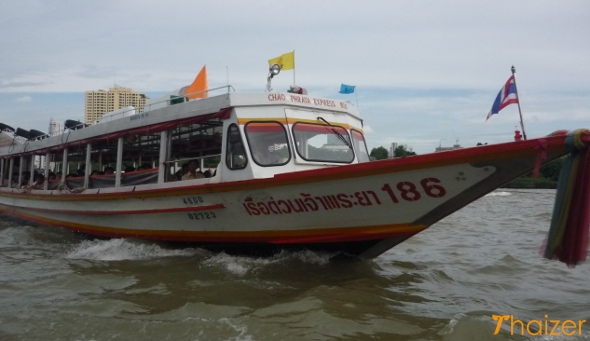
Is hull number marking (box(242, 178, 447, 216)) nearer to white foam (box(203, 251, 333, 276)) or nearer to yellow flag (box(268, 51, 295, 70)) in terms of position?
white foam (box(203, 251, 333, 276))

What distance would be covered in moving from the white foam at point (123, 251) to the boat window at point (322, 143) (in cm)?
233

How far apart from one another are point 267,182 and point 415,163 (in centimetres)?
175

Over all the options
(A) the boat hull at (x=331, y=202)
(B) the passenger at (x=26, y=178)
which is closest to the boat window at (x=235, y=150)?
(A) the boat hull at (x=331, y=202)

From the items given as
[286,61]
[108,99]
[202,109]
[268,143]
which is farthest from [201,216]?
[108,99]

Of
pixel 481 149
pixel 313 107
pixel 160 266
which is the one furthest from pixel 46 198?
pixel 481 149

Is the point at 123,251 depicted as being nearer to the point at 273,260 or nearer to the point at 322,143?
the point at 273,260

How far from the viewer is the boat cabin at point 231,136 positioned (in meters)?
6.32

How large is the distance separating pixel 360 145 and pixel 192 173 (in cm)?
265

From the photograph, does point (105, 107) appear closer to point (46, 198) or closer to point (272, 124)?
point (46, 198)

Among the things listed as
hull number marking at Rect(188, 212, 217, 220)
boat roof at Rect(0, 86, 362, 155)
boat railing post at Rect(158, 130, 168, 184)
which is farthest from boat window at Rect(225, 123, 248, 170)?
boat railing post at Rect(158, 130, 168, 184)

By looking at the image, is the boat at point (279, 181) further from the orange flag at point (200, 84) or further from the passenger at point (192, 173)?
the orange flag at point (200, 84)

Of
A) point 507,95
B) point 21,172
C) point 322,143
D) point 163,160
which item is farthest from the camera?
point 21,172

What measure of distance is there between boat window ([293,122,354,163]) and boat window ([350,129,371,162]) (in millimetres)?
204

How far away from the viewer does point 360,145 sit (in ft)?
24.7
